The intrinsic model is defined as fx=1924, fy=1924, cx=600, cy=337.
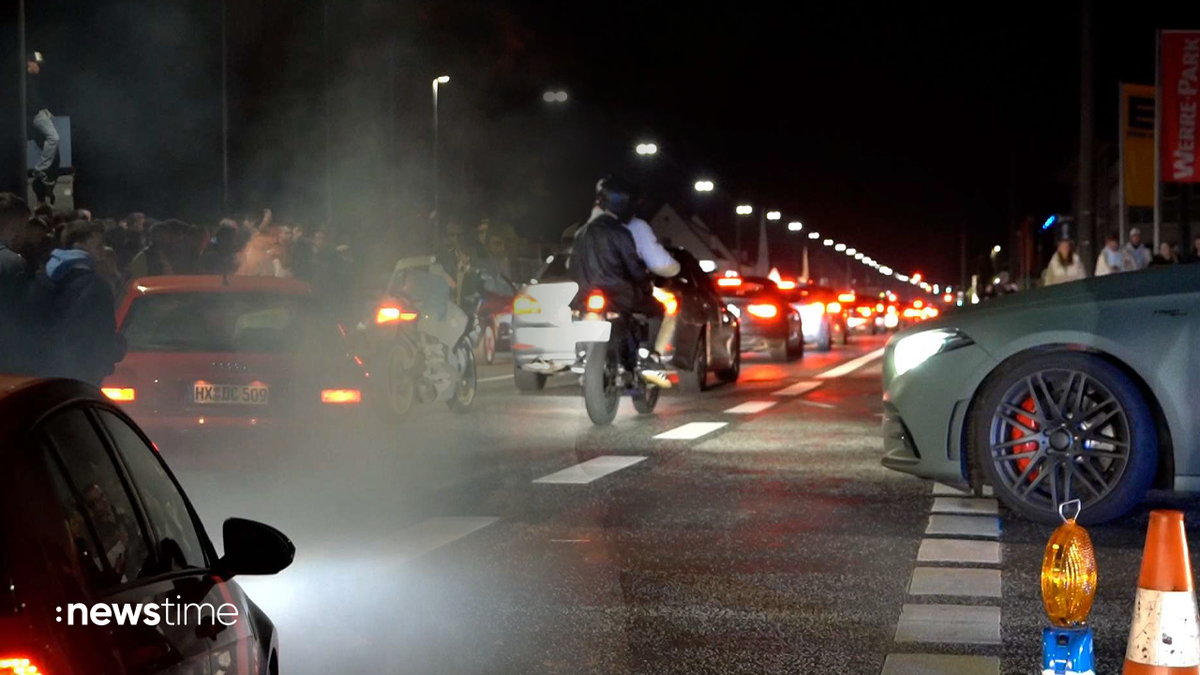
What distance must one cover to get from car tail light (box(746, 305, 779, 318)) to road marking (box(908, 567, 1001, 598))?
71.9 ft

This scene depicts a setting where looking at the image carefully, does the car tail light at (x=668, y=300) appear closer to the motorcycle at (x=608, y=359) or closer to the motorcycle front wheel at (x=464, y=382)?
the motorcycle at (x=608, y=359)

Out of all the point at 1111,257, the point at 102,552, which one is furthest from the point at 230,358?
the point at 1111,257

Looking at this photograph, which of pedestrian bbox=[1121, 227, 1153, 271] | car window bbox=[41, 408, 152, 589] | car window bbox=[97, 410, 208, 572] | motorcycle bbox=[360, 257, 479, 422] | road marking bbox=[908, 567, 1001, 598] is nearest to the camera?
car window bbox=[41, 408, 152, 589]

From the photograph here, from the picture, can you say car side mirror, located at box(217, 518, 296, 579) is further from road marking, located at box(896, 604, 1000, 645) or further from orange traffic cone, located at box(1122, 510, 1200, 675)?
road marking, located at box(896, 604, 1000, 645)

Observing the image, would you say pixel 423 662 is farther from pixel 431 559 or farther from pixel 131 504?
pixel 131 504

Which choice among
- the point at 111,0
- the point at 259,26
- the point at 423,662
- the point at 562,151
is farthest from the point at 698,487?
the point at 562,151

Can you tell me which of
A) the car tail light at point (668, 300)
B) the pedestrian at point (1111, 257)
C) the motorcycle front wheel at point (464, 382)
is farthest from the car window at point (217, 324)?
the pedestrian at point (1111, 257)

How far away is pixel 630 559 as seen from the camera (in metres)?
8.15

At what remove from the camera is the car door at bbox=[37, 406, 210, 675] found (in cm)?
285

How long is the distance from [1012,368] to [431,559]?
2888 mm

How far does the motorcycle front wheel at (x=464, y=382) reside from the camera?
57.8 feet

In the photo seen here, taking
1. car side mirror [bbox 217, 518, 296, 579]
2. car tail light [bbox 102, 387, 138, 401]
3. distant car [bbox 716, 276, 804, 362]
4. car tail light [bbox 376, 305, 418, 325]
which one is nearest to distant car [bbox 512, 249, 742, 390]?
car tail light [bbox 376, 305, 418, 325]

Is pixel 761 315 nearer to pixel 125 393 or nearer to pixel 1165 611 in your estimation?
pixel 125 393

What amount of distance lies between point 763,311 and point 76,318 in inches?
818
